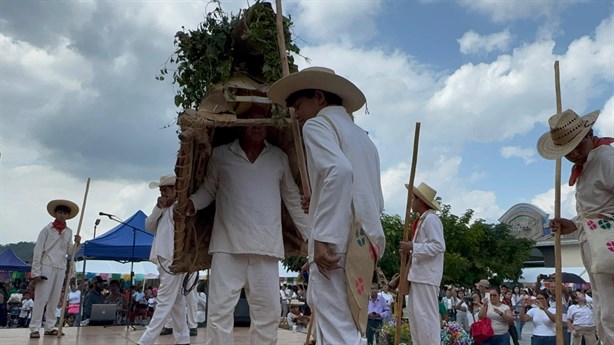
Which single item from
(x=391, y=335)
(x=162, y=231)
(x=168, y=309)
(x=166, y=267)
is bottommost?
(x=391, y=335)

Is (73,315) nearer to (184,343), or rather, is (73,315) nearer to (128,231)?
(128,231)

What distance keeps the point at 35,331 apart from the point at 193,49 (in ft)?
20.2

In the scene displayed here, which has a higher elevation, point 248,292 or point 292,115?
point 292,115

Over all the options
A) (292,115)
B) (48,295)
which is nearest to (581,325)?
(292,115)

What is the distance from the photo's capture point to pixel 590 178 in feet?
14.4

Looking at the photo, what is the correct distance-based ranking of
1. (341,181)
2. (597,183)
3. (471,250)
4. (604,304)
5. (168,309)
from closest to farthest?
(341,181)
(604,304)
(597,183)
(168,309)
(471,250)

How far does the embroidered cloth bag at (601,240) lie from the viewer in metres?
4.12

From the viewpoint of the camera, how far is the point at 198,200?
4.16 metres

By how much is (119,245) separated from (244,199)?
11275mm

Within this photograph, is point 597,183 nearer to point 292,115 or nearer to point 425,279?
point 425,279

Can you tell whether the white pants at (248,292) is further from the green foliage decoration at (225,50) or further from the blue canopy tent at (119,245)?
the blue canopy tent at (119,245)

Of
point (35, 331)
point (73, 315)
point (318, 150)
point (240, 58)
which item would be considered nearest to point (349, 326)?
point (318, 150)

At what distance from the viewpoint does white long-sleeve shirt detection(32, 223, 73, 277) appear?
339 inches

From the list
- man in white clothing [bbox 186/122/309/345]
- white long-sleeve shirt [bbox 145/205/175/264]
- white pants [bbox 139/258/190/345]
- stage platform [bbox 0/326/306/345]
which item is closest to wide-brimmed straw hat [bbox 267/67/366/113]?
man in white clothing [bbox 186/122/309/345]
